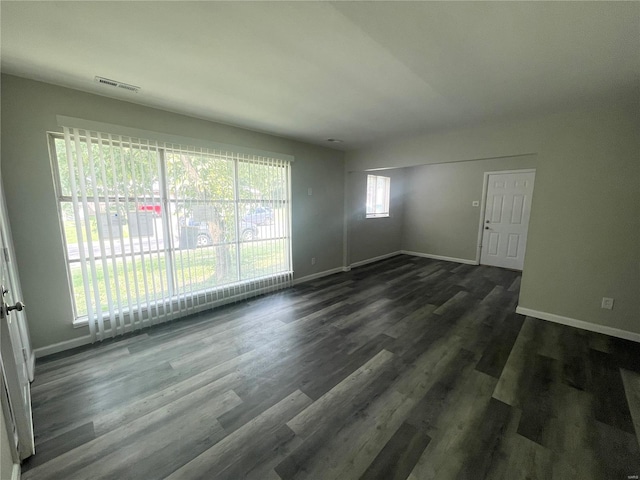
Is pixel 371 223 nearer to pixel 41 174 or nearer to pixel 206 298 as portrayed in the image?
pixel 206 298

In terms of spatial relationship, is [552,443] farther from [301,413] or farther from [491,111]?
[491,111]

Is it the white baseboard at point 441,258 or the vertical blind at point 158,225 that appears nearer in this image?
the vertical blind at point 158,225

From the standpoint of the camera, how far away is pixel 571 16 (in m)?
1.30

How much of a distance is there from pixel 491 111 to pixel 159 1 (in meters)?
3.08

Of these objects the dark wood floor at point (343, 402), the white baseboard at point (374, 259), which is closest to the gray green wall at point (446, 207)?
the white baseboard at point (374, 259)

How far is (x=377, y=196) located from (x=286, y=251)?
9.50 ft

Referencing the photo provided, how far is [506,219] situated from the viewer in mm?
5133

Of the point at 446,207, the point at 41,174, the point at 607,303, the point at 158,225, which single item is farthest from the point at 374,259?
the point at 41,174

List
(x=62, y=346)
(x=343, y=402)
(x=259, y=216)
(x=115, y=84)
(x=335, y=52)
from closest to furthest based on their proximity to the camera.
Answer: (x=335, y=52), (x=343, y=402), (x=115, y=84), (x=62, y=346), (x=259, y=216)

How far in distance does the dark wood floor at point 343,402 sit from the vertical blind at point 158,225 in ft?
1.31

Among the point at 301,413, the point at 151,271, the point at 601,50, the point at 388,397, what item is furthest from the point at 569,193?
the point at 151,271

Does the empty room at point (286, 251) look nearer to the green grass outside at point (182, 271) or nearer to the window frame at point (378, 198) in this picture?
the green grass outside at point (182, 271)

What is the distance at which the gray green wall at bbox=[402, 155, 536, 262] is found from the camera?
213 inches

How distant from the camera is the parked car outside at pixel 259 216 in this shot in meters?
3.54
